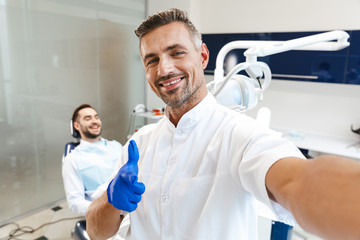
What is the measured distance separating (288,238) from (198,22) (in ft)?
10.7

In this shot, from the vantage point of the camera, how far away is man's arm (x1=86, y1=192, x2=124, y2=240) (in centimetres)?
89

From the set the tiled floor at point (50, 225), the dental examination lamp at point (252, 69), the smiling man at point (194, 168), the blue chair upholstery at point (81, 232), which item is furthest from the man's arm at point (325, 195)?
the tiled floor at point (50, 225)

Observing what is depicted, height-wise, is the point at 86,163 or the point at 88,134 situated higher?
the point at 88,134

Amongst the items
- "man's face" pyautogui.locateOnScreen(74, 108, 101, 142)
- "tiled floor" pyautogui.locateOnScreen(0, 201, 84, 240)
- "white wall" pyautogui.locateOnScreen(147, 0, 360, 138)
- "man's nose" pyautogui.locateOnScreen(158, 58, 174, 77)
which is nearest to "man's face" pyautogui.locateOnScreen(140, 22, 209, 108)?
"man's nose" pyautogui.locateOnScreen(158, 58, 174, 77)

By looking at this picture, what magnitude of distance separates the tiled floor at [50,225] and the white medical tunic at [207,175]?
1.98 m

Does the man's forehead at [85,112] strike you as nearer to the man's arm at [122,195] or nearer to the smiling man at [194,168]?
the smiling man at [194,168]

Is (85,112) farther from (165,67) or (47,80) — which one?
(165,67)

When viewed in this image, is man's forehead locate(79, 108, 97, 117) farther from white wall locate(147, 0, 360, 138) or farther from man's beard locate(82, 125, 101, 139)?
white wall locate(147, 0, 360, 138)

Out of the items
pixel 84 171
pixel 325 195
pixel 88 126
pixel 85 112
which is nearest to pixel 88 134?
pixel 88 126

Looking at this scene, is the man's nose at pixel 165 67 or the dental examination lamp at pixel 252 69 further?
the dental examination lamp at pixel 252 69

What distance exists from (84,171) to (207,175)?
156 cm

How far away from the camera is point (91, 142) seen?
232cm

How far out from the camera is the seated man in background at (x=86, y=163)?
200 cm

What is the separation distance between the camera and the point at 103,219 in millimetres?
917
